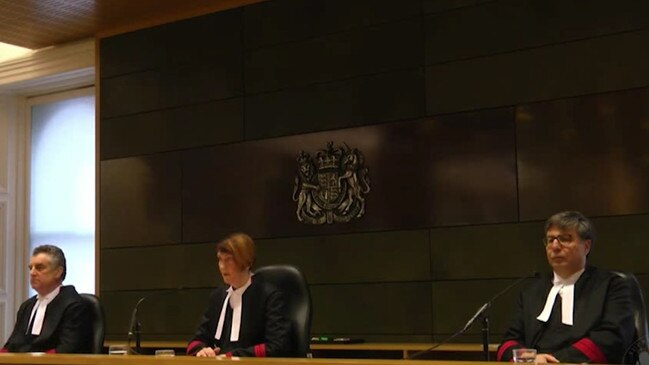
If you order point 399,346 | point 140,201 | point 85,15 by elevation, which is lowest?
point 399,346

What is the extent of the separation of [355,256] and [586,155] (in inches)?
62.3

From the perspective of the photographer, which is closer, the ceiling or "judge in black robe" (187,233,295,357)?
"judge in black robe" (187,233,295,357)

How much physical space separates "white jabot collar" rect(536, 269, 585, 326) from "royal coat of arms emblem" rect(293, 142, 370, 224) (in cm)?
196

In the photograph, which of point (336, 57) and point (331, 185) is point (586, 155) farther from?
point (336, 57)

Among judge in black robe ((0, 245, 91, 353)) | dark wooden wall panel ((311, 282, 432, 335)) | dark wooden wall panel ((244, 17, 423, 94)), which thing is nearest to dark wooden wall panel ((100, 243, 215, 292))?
dark wooden wall panel ((311, 282, 432, 335))

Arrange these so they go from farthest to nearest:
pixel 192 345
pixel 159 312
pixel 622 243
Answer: pixel 159 312, pixel 622 243, pixel 192 345

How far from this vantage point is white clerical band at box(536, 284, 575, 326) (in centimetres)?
427

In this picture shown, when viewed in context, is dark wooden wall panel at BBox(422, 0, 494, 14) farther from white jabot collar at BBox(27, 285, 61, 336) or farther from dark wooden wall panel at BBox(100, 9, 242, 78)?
white jabot collar at BBox(27, 285, 61, 336)

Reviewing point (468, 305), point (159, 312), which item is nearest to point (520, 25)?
point (468, 305)

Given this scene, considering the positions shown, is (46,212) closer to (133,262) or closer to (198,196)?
(133,262)

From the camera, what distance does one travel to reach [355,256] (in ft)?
20.4

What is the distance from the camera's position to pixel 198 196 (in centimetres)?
696

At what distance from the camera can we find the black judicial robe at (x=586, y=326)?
4.10 m

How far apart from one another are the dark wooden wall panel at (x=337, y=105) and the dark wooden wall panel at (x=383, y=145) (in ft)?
0.04
